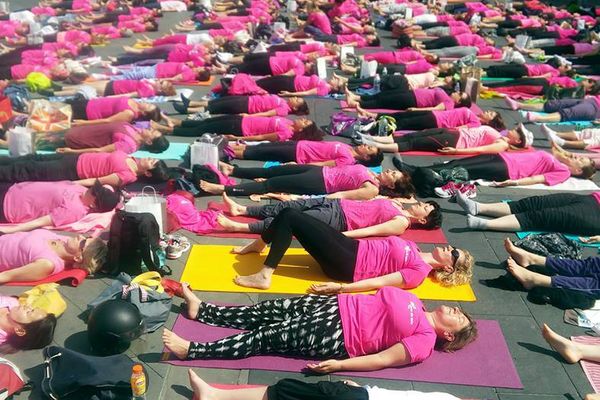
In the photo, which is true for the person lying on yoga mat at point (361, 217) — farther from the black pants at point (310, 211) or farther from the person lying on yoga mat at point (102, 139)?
the person lying on yoga mat at point (102, 139)

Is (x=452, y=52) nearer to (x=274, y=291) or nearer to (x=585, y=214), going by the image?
(x=585, y=214)

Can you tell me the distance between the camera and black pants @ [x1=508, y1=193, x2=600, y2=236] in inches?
277

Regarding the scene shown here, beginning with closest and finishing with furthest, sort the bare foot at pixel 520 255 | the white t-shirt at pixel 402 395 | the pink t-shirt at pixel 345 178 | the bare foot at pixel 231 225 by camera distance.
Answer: the white t-shirt at pixel 402 395, the bare foot at pixel 520 255, the bare foot at pixel 231 225, the pink t-shirt at pixel 345 178

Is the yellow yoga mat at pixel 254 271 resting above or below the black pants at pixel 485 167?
above

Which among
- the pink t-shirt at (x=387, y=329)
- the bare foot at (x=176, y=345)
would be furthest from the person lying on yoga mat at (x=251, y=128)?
the bare foot at (x=176, y=345)

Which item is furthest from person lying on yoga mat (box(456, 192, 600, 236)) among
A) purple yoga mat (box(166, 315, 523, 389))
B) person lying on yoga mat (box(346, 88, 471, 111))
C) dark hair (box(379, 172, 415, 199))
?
person lying on yoga mat (box(346, 88, 471, 111))

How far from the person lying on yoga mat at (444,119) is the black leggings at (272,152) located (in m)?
2.29

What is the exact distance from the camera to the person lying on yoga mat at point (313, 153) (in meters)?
8.41

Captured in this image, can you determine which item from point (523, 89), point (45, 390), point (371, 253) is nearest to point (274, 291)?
point (371, 253)

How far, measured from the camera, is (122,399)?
4145 mm

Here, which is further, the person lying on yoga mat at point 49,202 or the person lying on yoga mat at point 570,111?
the person lying on yoga mat at point 570,111

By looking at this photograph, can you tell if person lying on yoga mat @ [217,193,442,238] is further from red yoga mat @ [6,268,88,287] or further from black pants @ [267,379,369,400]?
black pants @ [267,379,369,400]

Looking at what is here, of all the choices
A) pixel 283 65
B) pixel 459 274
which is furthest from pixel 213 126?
pixel 459 274

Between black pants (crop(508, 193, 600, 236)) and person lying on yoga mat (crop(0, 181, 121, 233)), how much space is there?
516 cm
